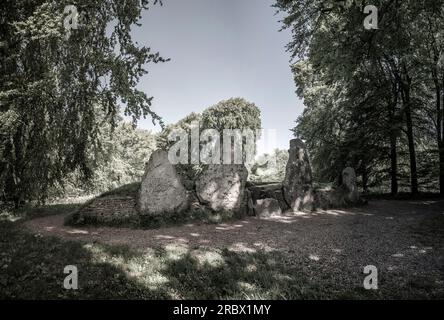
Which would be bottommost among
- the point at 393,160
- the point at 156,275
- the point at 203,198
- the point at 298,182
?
the point at 156,275

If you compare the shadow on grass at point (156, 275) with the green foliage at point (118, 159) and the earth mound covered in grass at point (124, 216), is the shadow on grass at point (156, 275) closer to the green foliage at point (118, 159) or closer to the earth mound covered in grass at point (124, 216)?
the earth mound covered in grass at point (124, 216)

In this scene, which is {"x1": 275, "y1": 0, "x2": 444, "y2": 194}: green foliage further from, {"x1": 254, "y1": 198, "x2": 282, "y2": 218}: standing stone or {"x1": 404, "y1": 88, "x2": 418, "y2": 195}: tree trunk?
{"x1": 254, "y1": 198, "x2": 282, "y2": 218}: standing stone

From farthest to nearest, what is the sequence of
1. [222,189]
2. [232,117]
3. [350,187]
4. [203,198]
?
[232,117] → [350,187] → [222,189] → [203,198]

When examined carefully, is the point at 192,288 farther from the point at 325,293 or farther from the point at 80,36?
the point at 80,36

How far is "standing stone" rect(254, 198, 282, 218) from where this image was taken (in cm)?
1095

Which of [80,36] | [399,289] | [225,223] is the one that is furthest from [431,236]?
[80,36]

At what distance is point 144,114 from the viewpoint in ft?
27.3

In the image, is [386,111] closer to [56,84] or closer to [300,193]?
[300,193]

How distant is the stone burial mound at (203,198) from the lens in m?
9.67

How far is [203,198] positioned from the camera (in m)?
10.6

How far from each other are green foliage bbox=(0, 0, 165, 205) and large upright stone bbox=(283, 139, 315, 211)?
21.5 ft

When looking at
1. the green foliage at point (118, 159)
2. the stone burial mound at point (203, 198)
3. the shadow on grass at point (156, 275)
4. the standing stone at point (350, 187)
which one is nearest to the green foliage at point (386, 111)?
the standing stone at point (350, 187)

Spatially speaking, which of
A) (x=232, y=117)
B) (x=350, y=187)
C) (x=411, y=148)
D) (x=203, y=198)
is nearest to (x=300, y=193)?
(x=350, y=187)

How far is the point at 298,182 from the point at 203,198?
4.30 meters
